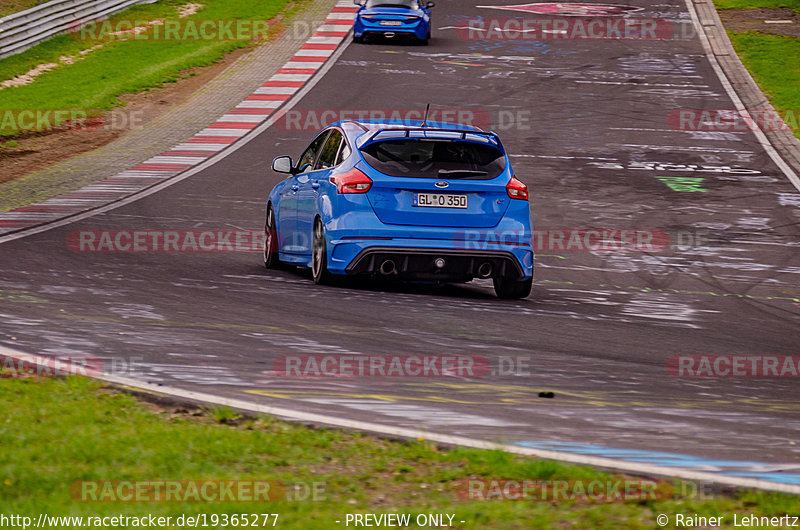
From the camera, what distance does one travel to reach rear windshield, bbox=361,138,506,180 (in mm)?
10297

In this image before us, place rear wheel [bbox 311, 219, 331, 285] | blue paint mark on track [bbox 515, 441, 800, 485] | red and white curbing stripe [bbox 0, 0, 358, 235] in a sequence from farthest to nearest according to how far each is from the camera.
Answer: red and white curbing stripe [bbox 0, 0, 358, 235] < rear wheel [bbox 311, 219, 331, 285] < blue paint mark on track [bbox 515, 441, 800, 485]

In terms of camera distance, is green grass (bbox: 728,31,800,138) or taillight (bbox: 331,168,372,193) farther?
green grass (bbox: 728,31,800,138)

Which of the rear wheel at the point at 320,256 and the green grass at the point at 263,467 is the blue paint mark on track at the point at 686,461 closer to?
the green grass at the point at 263,467

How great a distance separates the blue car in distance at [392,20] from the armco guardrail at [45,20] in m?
9.03

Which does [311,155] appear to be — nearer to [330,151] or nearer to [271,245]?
[330,151]

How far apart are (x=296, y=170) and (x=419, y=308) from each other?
9.44 feet

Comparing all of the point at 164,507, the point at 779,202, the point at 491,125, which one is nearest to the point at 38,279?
the point at 164,507

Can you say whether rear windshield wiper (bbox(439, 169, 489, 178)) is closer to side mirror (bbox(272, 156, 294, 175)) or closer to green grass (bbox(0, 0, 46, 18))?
side mirror (bbox(272, 156, 294, 175))

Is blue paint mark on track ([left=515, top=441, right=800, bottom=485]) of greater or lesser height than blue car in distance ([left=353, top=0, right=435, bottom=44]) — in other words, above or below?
below

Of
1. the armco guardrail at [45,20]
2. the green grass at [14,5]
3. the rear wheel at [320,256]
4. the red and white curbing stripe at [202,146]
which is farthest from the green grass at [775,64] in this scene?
the green grass at [14,5]

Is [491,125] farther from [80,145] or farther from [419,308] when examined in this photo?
[419,308]

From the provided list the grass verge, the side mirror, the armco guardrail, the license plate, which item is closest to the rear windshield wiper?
the license plate

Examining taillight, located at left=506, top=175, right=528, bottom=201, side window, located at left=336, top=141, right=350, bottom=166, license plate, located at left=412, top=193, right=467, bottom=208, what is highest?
side window, located at left=336, top=141, right=350, bottom=166

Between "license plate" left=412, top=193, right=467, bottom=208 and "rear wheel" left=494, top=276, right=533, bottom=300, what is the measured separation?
954 mm
